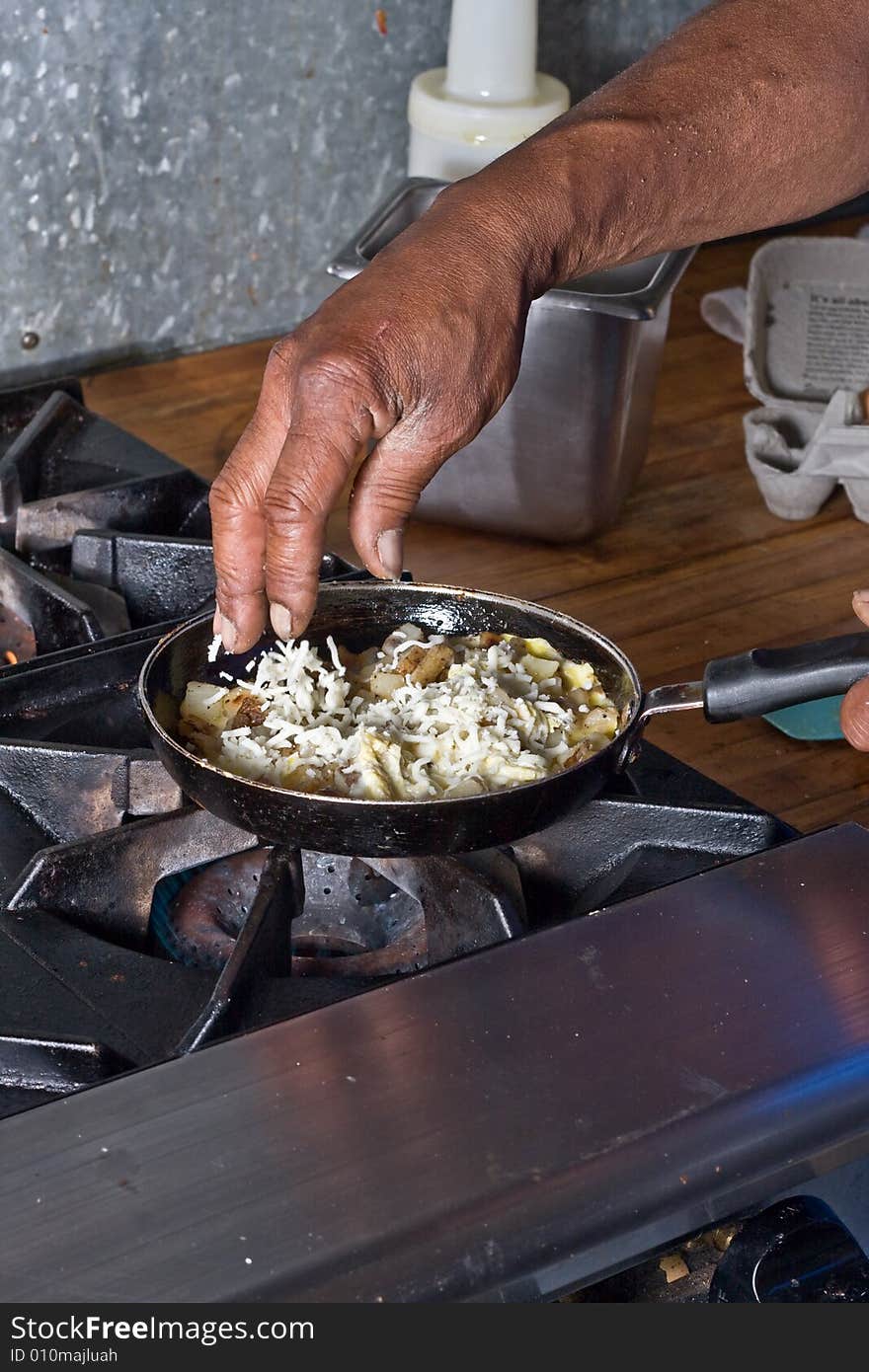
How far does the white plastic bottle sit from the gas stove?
74 cm

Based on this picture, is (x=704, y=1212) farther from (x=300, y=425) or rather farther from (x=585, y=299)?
(x=585, y=299)

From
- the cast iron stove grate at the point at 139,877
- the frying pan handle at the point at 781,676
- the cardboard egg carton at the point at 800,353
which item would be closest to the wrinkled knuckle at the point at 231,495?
the cast iron stove grate at the point at 139,877

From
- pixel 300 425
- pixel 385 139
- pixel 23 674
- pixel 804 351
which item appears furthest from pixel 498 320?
pixel 385 139

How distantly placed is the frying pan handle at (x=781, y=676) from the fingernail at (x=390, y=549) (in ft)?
0.59

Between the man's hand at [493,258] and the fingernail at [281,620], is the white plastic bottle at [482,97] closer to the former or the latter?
the man's hand at [493,258]

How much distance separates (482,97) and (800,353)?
1.26ft

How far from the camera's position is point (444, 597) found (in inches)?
37.4

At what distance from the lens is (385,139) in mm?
1676

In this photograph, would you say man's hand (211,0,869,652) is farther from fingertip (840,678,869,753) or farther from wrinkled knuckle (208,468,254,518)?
fingertip (840,678,869,753)

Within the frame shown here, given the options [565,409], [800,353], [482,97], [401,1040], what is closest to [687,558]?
[565,409]

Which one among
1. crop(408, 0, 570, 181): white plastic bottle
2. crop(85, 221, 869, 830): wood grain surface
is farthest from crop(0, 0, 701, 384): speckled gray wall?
crop(408, 0, 570, 181): white plastic bottle

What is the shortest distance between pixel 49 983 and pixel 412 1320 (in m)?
0.28

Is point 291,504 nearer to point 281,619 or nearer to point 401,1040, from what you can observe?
point 281,619

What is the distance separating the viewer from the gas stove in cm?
53
